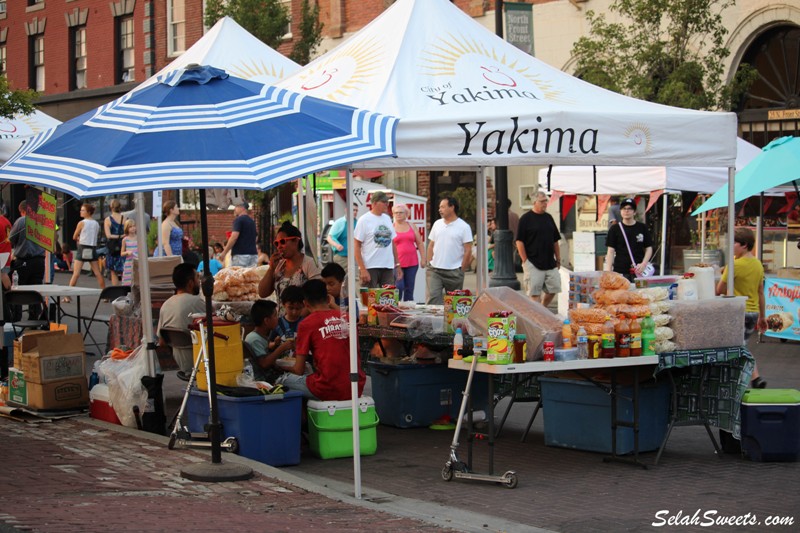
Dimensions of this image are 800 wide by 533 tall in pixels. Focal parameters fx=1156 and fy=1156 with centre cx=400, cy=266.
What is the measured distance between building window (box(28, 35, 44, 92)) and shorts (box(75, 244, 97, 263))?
69.0 feet

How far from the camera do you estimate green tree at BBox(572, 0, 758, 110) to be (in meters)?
20.9

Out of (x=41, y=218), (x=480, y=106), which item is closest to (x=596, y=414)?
(x=480, y=106)

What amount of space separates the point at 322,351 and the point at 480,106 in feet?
7.25

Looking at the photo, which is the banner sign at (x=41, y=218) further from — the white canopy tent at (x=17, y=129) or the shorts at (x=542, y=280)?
the shorts at (x=542, y=280)

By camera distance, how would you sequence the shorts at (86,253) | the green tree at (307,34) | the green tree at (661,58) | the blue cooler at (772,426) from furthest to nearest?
the green tree at (307,34)
the shorts at (86,253)
the green tree at (661,58)
the blue cooler at (772,426)

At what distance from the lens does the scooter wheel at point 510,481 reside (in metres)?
7.92

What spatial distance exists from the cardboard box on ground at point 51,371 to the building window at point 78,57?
32.0m

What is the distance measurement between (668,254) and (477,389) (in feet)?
46.8

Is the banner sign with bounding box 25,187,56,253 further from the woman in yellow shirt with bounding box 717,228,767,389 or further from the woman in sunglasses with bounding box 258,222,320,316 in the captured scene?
the woman in yellow shirt with bounding box 717,228,767,389

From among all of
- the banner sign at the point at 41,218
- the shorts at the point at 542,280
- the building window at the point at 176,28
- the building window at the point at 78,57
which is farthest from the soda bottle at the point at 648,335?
the building window at the point at 78,57

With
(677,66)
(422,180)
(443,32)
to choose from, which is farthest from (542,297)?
(422,180)

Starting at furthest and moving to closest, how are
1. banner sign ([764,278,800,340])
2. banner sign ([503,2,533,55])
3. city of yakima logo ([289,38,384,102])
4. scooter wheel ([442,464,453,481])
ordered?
banner sign ([503,2,533,55]) → banner sign ([764,278,800,340]) → city of yakima logo ([289,38,384,102]) → scooter wheel ([442,464,453,481])

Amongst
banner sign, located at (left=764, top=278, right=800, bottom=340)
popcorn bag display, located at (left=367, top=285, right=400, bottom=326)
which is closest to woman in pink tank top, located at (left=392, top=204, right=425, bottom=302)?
banner sign, located at (left=764, top=278, right=800, bottom=340)

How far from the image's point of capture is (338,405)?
29.2 ft
